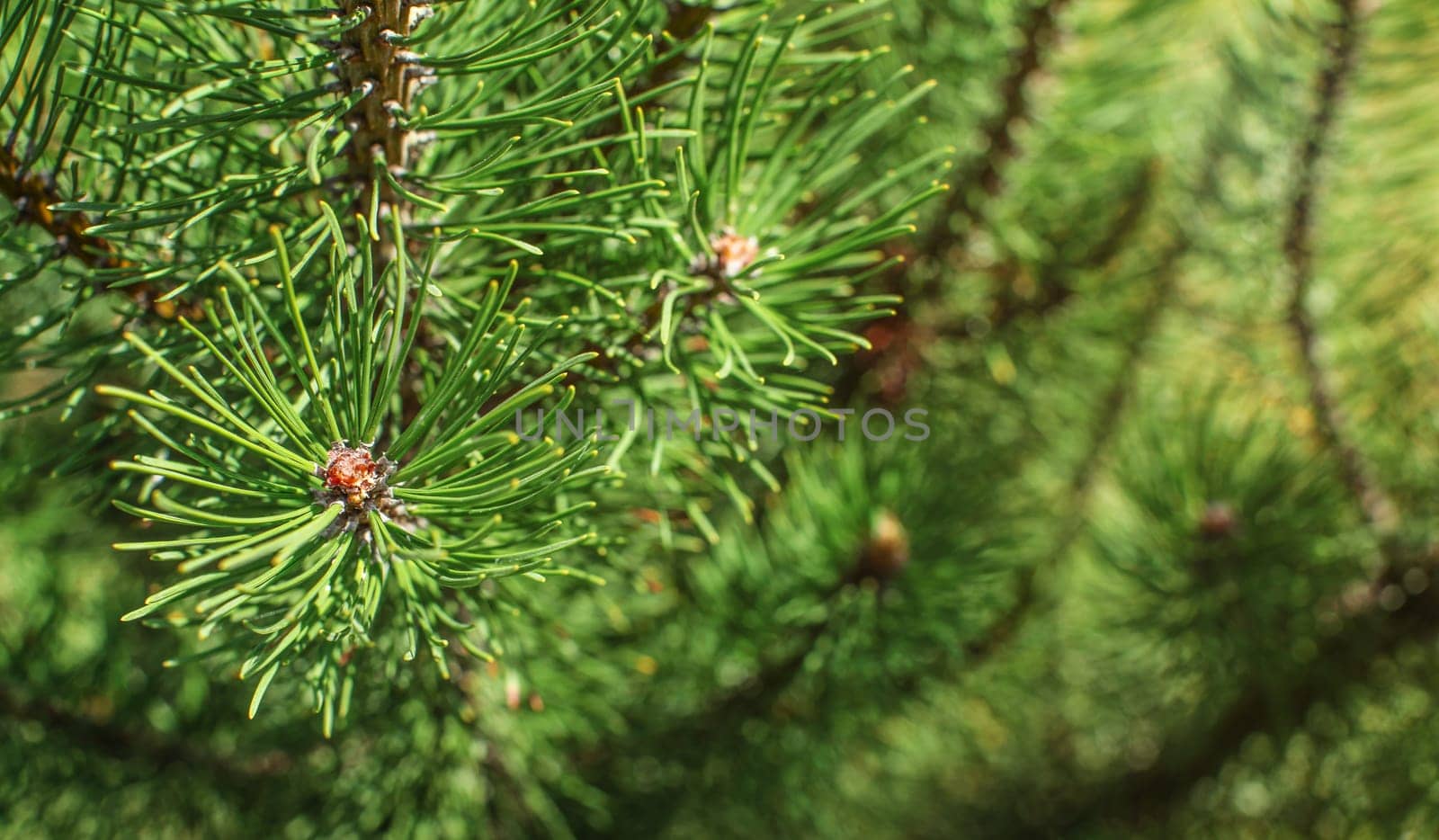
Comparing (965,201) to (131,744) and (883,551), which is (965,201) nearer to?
(883,551)

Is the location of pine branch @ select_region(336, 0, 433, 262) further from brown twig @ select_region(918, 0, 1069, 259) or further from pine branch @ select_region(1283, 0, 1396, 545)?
pine branch @ select_region(1283, 0, 1396, 545)

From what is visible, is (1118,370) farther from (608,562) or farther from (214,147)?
(214,147)

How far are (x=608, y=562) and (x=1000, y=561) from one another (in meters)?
0.24

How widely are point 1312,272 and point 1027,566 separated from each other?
0.26m

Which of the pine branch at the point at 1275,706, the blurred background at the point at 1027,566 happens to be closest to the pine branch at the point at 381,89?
the blurred background at the point at 1027,566

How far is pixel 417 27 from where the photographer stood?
36cm

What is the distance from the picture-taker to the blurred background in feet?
1.87

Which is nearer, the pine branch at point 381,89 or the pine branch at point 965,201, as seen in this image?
the pine branch at point 381,89

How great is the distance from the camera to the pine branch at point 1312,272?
1.95ft

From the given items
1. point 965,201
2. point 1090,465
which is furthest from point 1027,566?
point 965,201

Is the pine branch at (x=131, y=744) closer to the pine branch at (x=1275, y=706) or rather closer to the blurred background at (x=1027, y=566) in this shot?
the blurred background at (x=1027, y=566)

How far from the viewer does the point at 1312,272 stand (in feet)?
2.13

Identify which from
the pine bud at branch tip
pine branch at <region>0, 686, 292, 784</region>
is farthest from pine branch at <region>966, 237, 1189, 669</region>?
pine branch at <region>0, 686, 292, 784</region>

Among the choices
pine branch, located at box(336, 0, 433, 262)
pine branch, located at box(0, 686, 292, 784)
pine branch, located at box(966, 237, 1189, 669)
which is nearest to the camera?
pine branch, located at box(336, 0, 433, 262)
